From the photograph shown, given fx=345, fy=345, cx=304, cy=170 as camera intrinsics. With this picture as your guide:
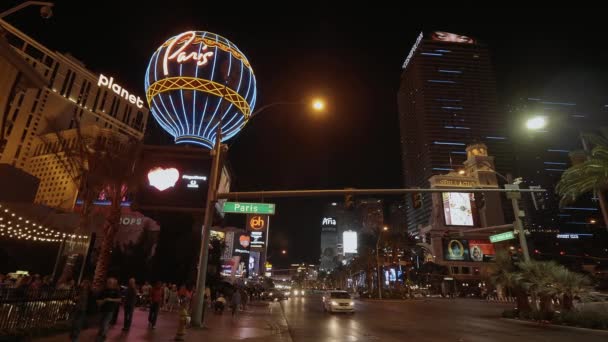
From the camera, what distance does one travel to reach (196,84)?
24609 mm

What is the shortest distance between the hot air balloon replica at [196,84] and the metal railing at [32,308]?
48.9 ft

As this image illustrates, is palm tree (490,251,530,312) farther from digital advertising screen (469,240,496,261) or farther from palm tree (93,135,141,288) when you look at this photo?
digital advertising screen (469,240,496,261)

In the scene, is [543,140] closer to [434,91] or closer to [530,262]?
[434,91]

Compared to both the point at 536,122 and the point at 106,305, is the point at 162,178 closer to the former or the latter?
the point at 106,305

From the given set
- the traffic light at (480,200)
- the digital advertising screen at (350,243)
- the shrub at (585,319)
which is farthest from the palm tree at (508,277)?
the digital advertising screen at (350,243)

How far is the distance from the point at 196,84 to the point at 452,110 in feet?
593

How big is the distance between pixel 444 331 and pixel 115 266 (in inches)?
1092

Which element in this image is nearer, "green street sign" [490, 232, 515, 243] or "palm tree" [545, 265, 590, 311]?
"palm tree" [545, 265, 590, 311]

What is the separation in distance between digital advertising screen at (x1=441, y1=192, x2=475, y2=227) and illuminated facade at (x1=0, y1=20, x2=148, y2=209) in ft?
291

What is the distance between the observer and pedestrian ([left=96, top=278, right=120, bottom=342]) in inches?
357

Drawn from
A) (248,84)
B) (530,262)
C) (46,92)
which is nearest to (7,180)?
(248,84)

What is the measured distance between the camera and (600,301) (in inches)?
694

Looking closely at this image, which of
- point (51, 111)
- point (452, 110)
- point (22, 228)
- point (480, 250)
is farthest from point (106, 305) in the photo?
point (452, 110)

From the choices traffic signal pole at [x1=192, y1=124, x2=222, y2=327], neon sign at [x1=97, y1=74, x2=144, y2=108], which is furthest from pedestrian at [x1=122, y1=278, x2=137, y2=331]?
neon sign at [x1=97, y1=74, x2=144, y2=108]
